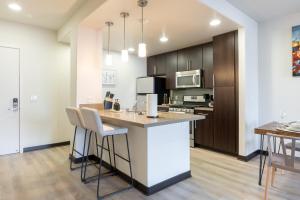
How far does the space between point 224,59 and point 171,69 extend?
1.74 meters

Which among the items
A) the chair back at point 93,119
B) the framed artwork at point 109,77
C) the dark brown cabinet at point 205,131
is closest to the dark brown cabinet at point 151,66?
the framed artwork at point 109,77

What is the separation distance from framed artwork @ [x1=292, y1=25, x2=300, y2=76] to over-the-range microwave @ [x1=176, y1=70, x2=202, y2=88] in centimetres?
171

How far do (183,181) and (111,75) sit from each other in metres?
3.51

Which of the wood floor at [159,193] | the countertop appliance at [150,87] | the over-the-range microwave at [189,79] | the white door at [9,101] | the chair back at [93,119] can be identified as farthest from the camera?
the countertop appliance at [150,87]

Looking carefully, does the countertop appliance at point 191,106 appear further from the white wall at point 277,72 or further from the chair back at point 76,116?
the chair back at point 76,116

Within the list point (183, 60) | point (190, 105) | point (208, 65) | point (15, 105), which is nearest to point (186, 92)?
point (190, 105)

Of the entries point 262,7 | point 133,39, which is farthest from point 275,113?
point 133,39

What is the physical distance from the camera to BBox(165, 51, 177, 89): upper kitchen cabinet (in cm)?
499

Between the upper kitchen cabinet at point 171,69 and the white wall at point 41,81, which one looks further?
the upper kitchen cabinet at point 171,69

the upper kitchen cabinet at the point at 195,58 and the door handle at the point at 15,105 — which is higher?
the upper kitchen cabinet at the point at 195,58

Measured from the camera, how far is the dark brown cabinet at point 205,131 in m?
3.84

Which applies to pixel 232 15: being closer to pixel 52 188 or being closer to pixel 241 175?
pixel 241 175

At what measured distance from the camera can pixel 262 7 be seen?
300 centimetres

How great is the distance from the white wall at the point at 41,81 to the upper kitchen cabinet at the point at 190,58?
2.73 metres
